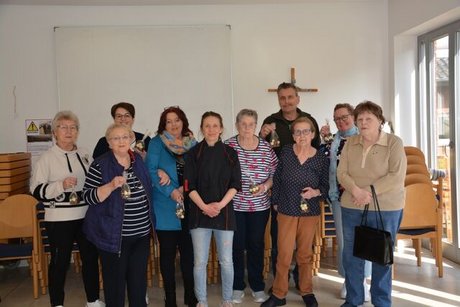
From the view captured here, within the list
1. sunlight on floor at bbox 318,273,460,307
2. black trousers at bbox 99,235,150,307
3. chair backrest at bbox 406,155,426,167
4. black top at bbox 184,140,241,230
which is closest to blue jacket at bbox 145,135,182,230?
black top at bbox 184,140,241,230

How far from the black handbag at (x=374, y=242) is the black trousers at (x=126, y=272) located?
123 cm

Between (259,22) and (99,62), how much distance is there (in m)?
1.69

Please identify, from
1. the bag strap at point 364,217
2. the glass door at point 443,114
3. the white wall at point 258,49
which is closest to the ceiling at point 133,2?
the white wall at point 258,49

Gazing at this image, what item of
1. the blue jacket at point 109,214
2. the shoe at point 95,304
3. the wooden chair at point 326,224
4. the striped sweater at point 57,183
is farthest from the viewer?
the wooden chair at point 326,224

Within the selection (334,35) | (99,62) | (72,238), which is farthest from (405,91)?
(72,238)

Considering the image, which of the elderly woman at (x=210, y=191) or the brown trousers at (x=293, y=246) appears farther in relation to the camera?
the brown trousers at (x=293, y=246)

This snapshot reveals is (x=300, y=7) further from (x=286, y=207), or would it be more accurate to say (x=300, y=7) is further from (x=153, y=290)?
(x=153, y=290)

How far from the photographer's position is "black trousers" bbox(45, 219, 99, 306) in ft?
8.41

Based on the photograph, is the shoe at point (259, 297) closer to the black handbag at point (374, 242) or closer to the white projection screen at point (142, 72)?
the black handbag at point (374, 242)

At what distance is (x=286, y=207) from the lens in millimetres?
2715

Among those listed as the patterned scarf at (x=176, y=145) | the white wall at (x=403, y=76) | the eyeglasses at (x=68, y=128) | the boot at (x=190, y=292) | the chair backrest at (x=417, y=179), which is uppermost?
the white wall at (x=403, y=76)

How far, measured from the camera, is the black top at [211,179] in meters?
2.58

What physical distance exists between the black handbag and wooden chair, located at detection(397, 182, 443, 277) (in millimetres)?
1049

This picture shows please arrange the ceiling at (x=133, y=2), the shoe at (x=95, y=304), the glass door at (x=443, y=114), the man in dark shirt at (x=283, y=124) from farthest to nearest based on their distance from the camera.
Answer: the ceiling at (x=133, y=2) → the glass door at (x=443, y=114) → the man in dark shirt at (x=283, y=124) → the shoe at (x=95, y=304)
